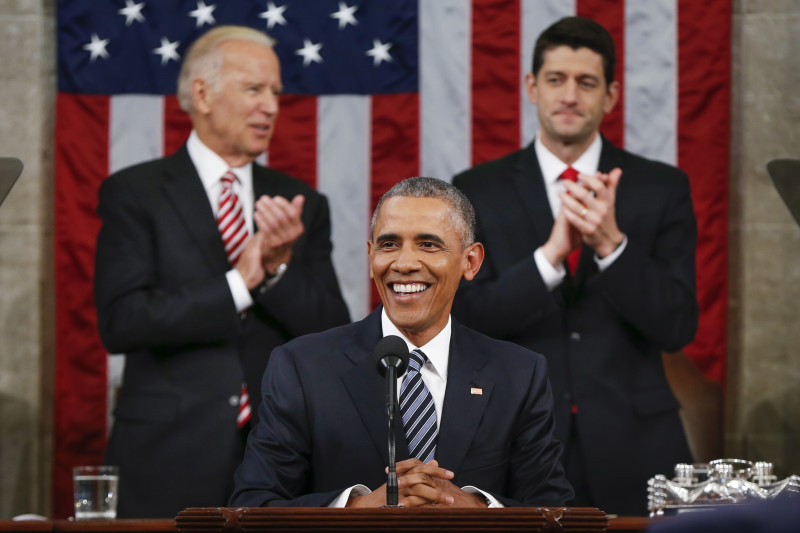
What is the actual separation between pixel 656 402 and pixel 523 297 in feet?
2.48

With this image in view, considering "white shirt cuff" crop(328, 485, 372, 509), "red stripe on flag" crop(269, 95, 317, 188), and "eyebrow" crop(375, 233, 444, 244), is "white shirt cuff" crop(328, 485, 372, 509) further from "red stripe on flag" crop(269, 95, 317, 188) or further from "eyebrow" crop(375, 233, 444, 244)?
"red stripe on flag" crop(269, 95, 317, 188)

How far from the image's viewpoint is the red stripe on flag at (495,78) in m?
5.08

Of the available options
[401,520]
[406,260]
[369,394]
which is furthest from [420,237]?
[401,520]

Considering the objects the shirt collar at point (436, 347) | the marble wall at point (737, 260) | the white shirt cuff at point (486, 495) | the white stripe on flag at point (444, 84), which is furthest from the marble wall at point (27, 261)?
the white shirt cuff at point (486, 495)

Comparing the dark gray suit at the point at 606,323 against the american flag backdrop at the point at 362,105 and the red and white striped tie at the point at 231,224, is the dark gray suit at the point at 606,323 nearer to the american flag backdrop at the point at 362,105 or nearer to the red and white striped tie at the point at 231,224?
the american flag backdrop at the point at 362,105

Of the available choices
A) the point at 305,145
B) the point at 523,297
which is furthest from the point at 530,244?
the point at 305,145

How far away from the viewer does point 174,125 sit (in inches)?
199

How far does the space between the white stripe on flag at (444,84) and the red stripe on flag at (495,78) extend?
38 millimetres

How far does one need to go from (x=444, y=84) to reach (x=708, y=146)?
126 cm

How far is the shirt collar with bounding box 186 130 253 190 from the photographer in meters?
4.76

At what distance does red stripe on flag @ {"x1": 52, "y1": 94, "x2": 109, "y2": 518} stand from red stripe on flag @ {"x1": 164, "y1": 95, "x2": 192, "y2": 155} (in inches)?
12.4

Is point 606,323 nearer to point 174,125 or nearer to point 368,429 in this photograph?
point 368,429

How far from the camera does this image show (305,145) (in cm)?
512

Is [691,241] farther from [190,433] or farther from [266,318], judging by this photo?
[190,433]
